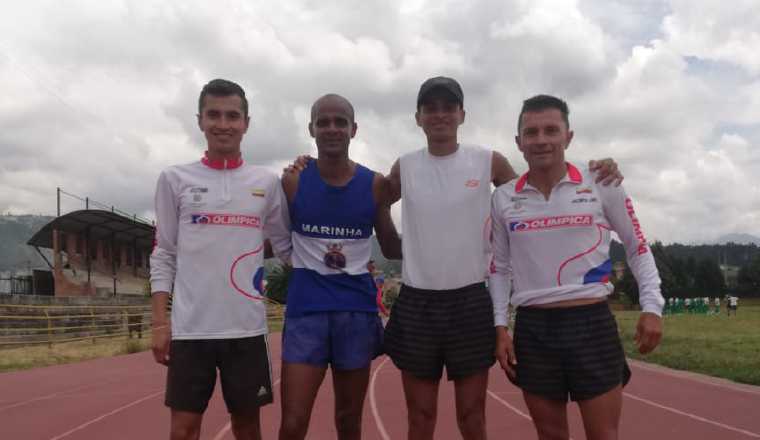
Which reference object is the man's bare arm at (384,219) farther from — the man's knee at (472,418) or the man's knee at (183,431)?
the man's knee at (183,431)

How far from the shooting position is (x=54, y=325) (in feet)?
58.3

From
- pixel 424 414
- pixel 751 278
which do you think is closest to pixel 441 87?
pixel 424 414

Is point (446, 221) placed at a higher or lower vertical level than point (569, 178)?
lower

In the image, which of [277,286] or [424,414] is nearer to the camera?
[424,414]

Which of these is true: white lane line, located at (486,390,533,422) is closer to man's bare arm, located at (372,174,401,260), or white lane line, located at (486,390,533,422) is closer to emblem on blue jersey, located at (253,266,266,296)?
man's bare arm, located at (372,174,401,260)

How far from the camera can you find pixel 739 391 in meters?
8.59

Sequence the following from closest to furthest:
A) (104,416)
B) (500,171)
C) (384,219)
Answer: (500,171) < (384,219) < (104,416)

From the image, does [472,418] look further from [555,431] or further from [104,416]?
[104,416]

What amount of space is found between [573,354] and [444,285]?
609 mm

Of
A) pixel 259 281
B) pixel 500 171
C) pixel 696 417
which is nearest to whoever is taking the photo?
pixel 259 281

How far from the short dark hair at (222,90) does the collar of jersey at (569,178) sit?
4.13ft

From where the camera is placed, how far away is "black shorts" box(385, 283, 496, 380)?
9.67 ft

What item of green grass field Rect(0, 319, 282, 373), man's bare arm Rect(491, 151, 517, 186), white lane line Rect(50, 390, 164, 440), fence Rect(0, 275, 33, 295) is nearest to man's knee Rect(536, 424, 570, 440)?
man's bare arm Rect(491, 151, 517, 186)

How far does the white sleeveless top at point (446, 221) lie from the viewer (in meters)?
2.97
